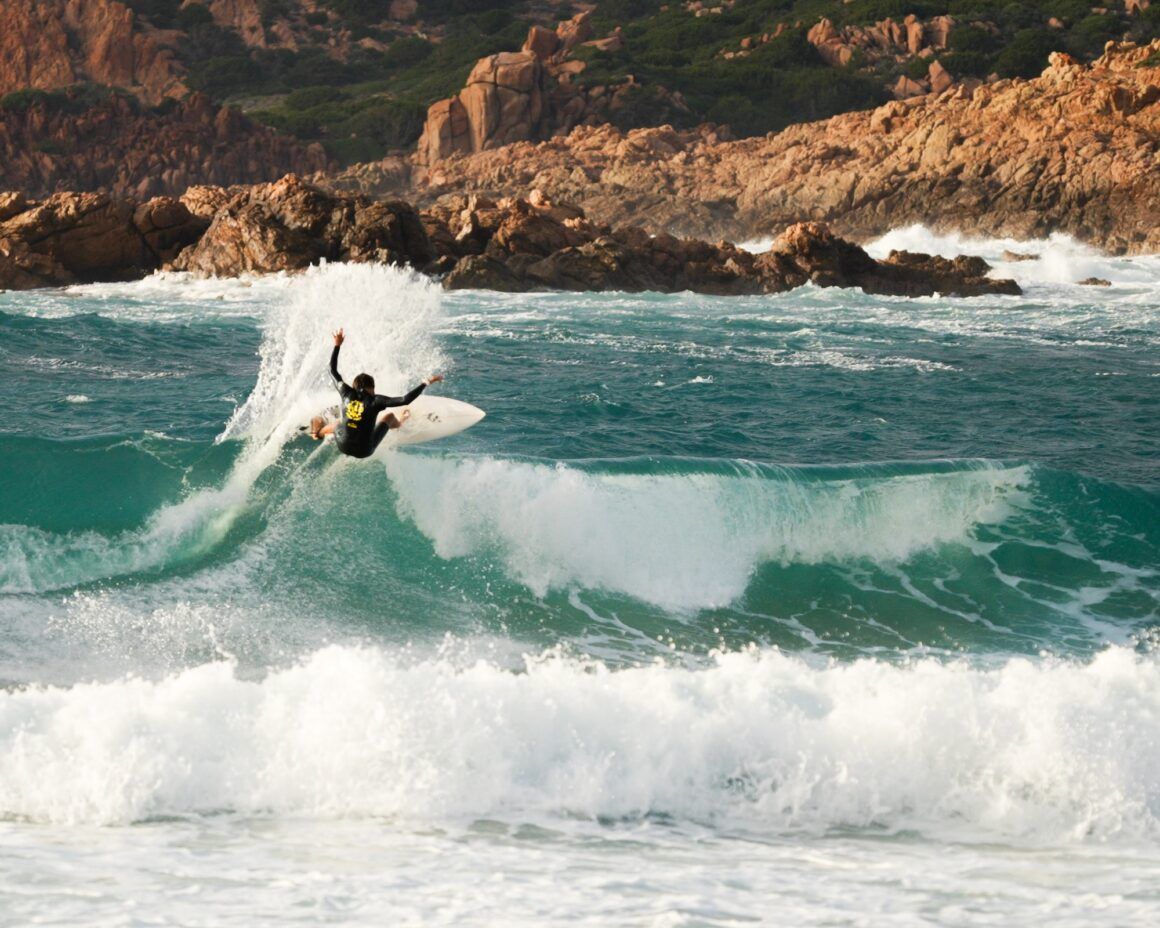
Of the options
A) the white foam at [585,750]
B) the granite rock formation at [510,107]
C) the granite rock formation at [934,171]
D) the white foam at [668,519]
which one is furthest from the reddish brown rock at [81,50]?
the white foam at [585,750]

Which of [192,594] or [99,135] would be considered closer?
[192,594]

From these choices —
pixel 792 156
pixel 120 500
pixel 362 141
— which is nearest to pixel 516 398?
pixel 120 500

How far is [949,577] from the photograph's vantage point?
1316 cm

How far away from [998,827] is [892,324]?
79.2 feet

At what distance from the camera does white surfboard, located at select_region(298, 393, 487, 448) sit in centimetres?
1380

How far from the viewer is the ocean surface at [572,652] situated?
7324 millimetres

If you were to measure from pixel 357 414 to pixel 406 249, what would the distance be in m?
24.2

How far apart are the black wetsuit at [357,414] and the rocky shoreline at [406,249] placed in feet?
72.4

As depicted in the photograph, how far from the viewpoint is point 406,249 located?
118 feet

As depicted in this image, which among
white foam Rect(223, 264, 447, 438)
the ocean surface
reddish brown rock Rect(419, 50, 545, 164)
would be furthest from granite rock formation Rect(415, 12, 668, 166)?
white foam Rect(223, 264, 447, 438)

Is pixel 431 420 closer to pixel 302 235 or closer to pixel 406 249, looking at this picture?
pixel 406 249

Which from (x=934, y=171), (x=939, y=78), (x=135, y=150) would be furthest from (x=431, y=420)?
(x=939, y=78)

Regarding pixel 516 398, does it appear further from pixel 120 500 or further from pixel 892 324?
pixel 892 324

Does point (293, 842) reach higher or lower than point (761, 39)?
lower
